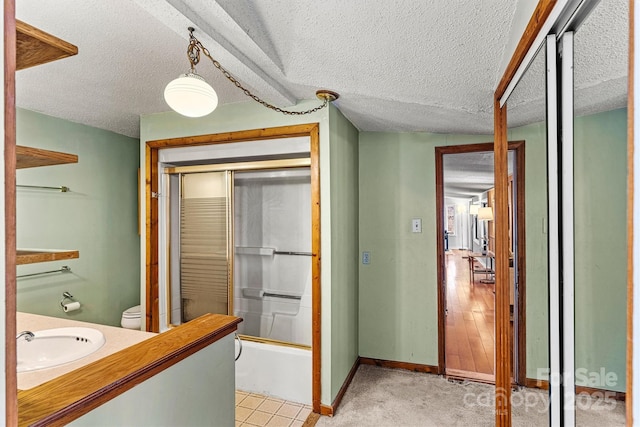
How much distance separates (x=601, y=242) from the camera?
0.79m

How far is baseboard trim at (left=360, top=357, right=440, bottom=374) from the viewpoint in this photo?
2.97 m

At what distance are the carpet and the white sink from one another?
1507mm

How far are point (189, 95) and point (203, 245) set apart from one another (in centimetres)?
198

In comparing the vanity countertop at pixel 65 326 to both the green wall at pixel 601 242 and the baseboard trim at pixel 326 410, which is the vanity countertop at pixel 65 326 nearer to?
the baseboard trim at pixel 326 410

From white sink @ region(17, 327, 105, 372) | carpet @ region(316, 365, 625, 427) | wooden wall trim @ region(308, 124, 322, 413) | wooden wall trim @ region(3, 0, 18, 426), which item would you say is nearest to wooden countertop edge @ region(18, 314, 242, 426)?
wooden wall trim @ region(3, 0, 18, 426)

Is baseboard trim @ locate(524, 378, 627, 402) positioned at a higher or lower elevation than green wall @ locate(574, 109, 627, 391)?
lower

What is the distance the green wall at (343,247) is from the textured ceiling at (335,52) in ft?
1.25

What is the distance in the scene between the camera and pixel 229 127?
2.61m

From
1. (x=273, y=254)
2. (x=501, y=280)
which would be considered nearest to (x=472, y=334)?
(x=501, y=280)

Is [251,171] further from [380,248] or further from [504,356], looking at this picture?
[504,356]

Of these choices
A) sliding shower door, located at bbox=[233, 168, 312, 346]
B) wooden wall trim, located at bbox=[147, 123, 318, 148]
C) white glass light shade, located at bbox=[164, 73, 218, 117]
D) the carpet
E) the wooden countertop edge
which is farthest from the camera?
sliding shower door, located at bbox=[233, 168, 312, 346]

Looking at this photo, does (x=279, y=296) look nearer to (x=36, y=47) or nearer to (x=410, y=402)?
(x=410, y=402)

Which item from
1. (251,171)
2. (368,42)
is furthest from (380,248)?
(368,42)

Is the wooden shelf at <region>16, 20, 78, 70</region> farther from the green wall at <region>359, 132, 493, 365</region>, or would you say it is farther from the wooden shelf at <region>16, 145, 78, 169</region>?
the green wall at <region>359, 132, 493, 365</region>
